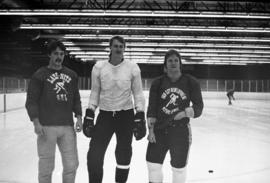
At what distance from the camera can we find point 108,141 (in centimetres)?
262

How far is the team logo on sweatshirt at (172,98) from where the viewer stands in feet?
7.95

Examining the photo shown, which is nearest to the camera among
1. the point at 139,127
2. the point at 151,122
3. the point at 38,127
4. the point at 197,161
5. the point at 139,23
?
the point at 38,127

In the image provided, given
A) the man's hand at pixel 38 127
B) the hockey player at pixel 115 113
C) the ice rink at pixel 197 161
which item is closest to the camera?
the man's hand at pixel 38 127

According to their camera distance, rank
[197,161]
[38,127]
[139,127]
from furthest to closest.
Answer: [197,161]
[139,127]
[38,127]

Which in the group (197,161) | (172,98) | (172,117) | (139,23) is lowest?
(197,161)

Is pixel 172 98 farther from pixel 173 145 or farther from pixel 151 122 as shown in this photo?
pixel 173 145

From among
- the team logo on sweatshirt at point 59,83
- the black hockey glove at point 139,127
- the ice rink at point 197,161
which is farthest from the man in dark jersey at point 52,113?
the ice rink at point 197,161

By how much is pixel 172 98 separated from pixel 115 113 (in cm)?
50

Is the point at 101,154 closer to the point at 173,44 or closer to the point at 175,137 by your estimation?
the point at 175,137

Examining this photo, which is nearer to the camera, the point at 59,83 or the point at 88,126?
the point at 59,83

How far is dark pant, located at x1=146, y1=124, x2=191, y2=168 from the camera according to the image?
93.2 inches

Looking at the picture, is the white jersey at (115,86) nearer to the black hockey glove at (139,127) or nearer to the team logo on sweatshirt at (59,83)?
the black hockey glove at (139,127)

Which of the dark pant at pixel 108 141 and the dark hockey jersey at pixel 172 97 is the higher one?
the dark hockey jersey at pixel 172 97

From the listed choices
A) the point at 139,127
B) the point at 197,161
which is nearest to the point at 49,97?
the point at 139,127
